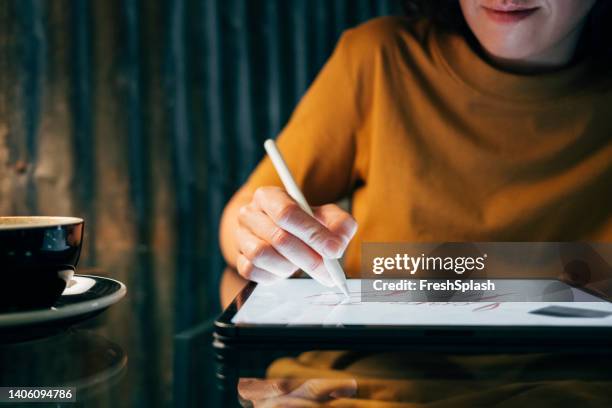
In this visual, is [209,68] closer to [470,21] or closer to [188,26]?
[188,26]

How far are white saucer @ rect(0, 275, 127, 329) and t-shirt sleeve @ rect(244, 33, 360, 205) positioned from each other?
0.46 metres

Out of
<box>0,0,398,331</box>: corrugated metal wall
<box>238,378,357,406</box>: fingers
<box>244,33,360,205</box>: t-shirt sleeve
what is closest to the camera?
<box>238,378,357,406</box>: fingers

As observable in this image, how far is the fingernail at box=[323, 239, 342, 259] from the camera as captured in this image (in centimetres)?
44

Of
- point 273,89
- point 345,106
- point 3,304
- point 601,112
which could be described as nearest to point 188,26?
point 273,89

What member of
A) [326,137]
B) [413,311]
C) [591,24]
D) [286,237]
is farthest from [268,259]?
[591,24]

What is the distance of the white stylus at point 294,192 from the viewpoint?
44cm

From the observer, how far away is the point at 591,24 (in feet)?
2.82

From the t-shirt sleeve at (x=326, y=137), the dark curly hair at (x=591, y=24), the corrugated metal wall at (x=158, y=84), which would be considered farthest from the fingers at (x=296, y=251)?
the corrugated metal wall at (x=158, y=84)

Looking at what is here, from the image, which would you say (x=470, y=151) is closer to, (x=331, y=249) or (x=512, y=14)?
(x=512, y=14)

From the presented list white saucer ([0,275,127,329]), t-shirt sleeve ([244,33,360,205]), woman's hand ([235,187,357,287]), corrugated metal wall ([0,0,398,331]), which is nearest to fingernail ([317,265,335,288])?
woman's hand ([235,187,357,287])

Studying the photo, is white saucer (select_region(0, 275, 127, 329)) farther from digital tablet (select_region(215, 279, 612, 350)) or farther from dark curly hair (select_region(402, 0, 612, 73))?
dark curly hair (select_region(402, 0, 612, 73))

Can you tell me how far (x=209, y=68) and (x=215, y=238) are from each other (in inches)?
16.7

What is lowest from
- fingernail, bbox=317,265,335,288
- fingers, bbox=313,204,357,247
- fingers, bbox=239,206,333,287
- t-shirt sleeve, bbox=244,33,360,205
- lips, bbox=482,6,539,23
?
fingernail, bbox=317,265,335,288

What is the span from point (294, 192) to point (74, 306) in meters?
0.20
